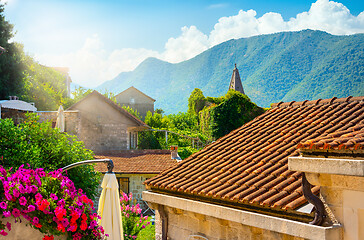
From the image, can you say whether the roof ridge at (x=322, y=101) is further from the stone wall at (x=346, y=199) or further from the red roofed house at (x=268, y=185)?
the stone wall at (x=346, y=199)

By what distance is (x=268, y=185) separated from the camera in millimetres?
6684

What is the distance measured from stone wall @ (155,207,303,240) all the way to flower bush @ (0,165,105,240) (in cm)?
238

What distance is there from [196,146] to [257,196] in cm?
4044

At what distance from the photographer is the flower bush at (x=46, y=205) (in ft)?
17.0

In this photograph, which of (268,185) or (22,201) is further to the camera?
(268,185)

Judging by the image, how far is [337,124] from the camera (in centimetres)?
740

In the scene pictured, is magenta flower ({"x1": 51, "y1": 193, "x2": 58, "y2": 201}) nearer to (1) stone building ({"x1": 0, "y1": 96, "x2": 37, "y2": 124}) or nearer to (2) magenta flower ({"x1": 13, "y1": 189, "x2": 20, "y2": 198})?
(2) magenta flower ({"x1": 13, "y1": 189, "x2": 20, "y2": 198})

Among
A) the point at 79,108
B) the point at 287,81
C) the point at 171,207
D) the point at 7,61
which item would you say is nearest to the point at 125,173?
the point at 79,108

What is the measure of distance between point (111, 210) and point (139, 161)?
1830 centimetres

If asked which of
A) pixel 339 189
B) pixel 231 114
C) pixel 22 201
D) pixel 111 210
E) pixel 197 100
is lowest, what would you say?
pixel 111 210

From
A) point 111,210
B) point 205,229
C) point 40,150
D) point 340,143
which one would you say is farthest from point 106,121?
point 340,143

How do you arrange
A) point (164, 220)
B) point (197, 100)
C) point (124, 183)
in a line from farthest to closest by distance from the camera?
point (197, 100) → point (124, 183) → point (164, 220)

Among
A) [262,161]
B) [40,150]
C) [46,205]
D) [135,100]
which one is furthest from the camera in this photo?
[135,100]

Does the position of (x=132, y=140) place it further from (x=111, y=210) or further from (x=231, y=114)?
(x=111, y=210)
